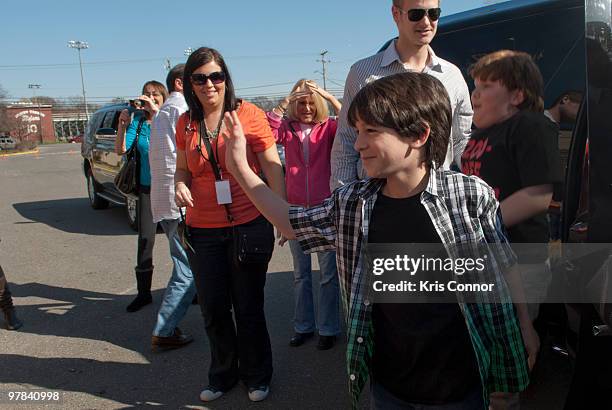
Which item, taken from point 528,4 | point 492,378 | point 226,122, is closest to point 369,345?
point 492,378

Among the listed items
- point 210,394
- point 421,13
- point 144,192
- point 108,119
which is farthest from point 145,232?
point 108,119

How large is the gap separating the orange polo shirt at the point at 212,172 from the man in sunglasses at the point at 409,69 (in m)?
0.43

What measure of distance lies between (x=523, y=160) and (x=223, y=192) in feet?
4.71

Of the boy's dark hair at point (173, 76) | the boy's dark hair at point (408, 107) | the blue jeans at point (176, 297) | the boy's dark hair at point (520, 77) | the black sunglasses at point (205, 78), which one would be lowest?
the blue jeans at point (176, 297)

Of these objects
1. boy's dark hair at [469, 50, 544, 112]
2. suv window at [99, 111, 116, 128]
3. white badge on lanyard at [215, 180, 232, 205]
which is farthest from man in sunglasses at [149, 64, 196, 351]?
suv window at [99, 111, 116, 128]

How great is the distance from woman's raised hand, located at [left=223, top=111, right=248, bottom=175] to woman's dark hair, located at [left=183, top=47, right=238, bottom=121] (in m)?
1.24

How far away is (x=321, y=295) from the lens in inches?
140

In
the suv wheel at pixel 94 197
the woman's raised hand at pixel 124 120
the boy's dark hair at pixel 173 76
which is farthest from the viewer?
the suv wheel at pixel 94 197

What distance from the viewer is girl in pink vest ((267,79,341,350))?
3.54 metres

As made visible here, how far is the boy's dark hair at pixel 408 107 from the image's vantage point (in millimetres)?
1418

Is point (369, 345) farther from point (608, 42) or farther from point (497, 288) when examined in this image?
point (608, 42)

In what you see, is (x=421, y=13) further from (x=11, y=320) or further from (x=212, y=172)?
(x=11, y=320)

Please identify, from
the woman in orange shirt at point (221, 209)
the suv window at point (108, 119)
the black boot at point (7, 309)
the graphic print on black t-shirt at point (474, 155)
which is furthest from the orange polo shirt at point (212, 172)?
the suv window at point (108, 119)

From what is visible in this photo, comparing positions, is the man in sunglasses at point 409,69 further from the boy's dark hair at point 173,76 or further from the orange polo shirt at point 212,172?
the boy's dark hair at point 173,76
